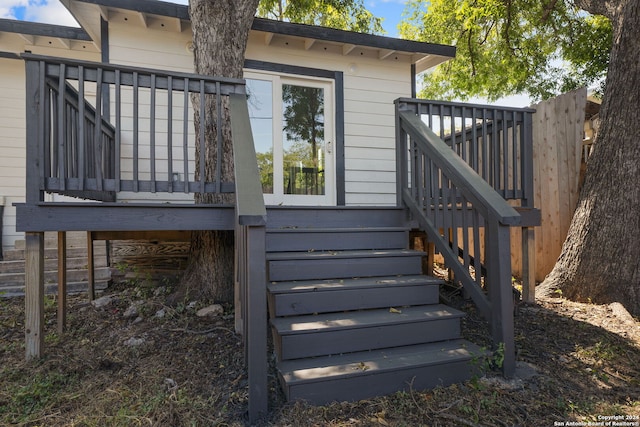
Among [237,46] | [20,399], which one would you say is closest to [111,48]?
[237,46]

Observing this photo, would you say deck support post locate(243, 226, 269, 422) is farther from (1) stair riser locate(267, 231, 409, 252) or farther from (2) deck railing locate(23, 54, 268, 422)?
(1) stair riser locate(267, 231, 409, 252)

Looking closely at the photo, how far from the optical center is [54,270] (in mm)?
4102

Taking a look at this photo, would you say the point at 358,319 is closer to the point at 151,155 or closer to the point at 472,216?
the point at 472,216

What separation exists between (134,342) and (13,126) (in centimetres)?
417

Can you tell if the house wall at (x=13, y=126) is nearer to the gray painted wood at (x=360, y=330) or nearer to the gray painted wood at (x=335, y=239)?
the gray painted wood at (x=335, y=239)

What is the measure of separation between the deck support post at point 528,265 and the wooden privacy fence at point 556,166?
2.85 ft

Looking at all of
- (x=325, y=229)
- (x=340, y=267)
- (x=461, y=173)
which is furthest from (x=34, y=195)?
(x=461, y=173)

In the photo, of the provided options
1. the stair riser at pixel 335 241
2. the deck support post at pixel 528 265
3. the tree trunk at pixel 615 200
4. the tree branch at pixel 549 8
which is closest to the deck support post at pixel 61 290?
the stair riser at pixel 335 241

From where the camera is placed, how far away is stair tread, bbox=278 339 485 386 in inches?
76.2

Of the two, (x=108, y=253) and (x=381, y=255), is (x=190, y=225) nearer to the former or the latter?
(x=381, y=255)

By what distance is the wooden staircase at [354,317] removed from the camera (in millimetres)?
1998

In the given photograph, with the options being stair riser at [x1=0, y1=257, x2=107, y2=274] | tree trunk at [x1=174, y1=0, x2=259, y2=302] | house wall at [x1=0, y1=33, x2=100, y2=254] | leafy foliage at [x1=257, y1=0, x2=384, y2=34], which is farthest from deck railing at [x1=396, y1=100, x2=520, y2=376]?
leafy foliage at [x1=257, y1=0, x2=384, y2=34]

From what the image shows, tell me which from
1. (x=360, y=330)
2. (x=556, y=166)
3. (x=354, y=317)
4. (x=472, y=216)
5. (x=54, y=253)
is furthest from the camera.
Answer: (x=556, y=166)

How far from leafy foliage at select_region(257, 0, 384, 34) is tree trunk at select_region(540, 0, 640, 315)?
6.10 m
